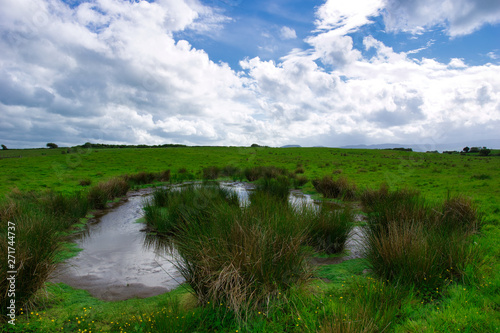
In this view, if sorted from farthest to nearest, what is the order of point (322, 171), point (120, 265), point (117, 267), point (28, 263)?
point (322, 171) < point (120, 265) < point (117, 267) < point (28, 263)

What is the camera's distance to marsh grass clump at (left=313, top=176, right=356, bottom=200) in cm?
1579

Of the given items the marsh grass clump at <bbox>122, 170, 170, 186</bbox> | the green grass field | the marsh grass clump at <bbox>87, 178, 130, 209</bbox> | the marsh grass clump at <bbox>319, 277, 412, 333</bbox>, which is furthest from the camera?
the marsh grass clump at <bbox>122, 170, 170, 186</bbox>

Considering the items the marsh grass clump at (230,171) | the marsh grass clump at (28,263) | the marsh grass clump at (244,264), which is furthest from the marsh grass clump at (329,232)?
the marsh grass clump at (230,171)

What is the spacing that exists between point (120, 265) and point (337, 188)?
13.0 meters

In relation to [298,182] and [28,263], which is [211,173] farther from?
[28,263]

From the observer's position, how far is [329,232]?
822cm

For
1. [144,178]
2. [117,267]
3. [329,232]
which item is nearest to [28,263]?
[117,267]

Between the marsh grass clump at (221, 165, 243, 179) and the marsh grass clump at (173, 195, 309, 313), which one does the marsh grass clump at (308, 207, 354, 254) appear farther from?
the marsh grass clump at (221, 165, 243, 179)

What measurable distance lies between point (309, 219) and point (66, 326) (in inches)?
224

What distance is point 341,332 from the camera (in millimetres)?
3438

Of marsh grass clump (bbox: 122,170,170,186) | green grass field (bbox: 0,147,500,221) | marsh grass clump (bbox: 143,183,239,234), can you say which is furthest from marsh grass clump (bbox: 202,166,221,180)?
marsh grass clump (bbox: 143,183,239,234)

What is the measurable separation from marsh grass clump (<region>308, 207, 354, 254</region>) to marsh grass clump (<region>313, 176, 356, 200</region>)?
6.99 m

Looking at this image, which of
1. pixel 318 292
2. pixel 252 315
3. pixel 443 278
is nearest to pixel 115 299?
pixel 252 315

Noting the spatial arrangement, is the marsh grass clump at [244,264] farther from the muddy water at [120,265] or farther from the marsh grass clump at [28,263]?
the marsh grass clump at [28,263]
